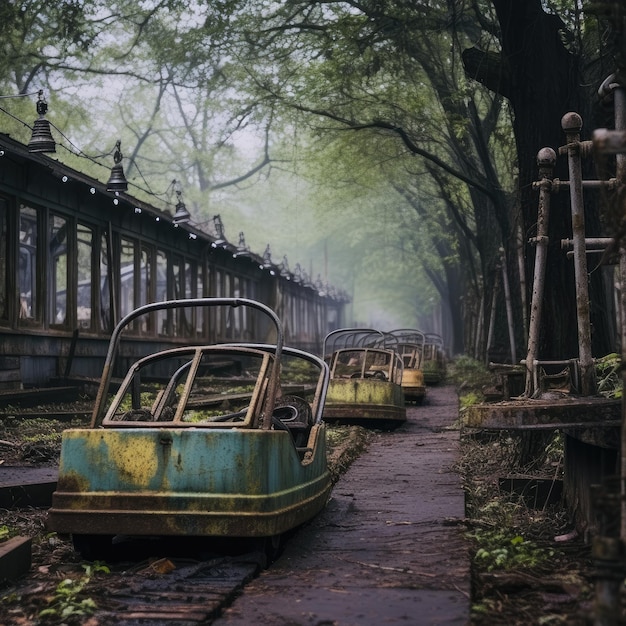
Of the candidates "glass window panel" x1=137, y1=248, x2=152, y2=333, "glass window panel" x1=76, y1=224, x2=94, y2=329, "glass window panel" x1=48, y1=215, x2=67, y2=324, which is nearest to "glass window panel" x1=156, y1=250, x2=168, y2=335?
Result: "glass window panel" x1=137, y1=248, x2=152, y2=333

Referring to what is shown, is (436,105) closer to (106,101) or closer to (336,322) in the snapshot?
(106,101)

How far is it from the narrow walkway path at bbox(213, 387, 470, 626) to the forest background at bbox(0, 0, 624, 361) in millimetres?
2392

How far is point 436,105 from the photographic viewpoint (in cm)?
2595

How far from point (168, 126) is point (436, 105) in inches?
1241

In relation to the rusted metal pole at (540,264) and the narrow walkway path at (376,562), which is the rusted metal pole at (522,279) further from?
the rusted metal pole at (540,264)

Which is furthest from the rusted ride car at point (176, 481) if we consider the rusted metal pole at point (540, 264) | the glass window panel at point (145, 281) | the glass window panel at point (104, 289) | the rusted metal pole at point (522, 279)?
the glass window panel at point (145, 281)

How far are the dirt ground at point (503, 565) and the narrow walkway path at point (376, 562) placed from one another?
0.14m

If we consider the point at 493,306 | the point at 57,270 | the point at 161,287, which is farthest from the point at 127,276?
the point at 493,306

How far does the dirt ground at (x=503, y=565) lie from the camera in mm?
4895

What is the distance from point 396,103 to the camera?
23734 millimetres

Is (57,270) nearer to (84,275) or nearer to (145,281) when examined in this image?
(84,275)

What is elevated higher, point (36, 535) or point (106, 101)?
point (106, 101)

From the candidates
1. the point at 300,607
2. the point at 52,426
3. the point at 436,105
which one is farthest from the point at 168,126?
the point at 300,607

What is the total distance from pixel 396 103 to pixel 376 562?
18970 millimetres
